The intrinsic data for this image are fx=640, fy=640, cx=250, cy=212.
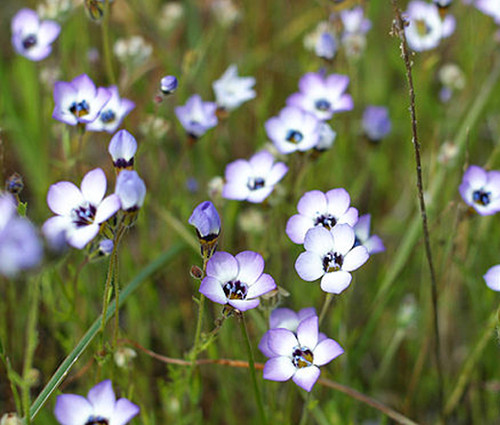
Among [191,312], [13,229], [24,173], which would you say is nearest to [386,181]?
[191,312]

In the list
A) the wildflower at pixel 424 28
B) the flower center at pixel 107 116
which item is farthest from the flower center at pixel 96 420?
the wildflower at pixel 424 28

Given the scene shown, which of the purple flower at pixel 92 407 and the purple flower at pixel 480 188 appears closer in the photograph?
the purple flower at pixel 92 407

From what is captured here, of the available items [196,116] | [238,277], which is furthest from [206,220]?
[196,116]

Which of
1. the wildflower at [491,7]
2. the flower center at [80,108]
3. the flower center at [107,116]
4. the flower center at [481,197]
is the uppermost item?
the wildflower at [491,7]

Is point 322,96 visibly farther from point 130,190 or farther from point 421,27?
point 130,190

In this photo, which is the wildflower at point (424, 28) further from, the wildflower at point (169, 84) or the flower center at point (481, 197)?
the wildflower at point (169, 84)

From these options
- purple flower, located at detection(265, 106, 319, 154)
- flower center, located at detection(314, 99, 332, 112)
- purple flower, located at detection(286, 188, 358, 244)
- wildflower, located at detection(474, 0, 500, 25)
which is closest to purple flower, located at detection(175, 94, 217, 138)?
purple flower, located at detection(265, 106, 319, 154)

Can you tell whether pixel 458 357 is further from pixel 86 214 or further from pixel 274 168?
pixel 86 214
